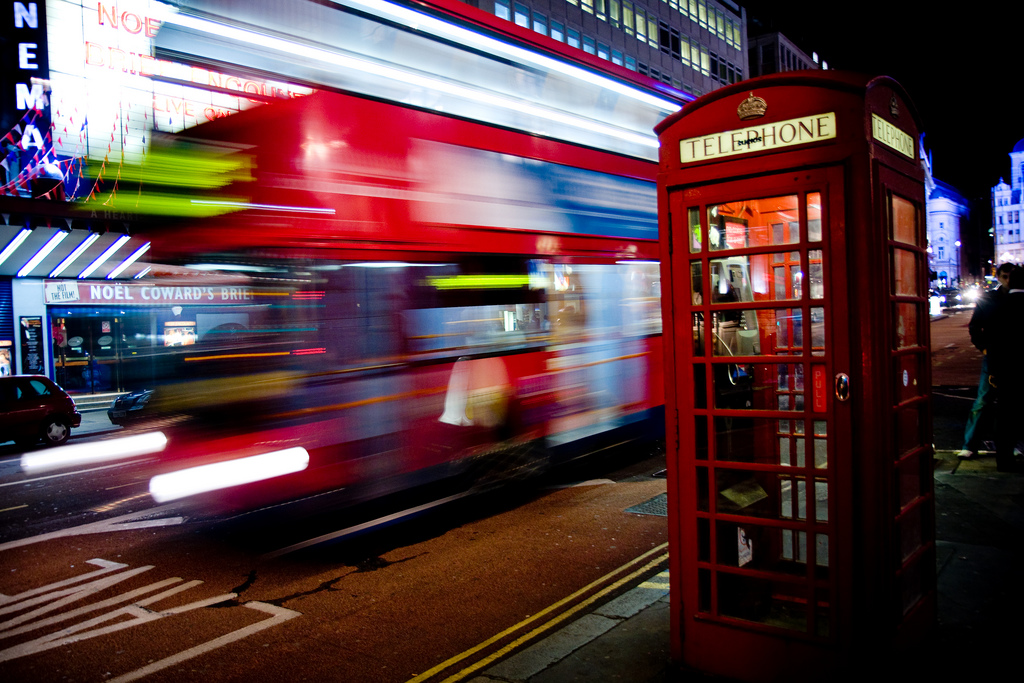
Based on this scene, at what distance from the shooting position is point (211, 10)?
17.3 feet

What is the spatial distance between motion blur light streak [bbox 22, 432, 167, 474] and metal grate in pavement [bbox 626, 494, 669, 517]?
25.5ft

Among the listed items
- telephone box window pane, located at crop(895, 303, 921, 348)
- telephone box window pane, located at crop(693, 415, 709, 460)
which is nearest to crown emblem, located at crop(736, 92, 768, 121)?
telephone box window pane, located at crop(895, 303, 921, 348)

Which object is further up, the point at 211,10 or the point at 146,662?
the point at 211,10

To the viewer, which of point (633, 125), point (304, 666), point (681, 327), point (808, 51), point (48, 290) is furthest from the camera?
point (808, 51)

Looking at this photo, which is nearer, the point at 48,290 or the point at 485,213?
the point at 485,213

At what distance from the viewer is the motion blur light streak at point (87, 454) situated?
11242 mm

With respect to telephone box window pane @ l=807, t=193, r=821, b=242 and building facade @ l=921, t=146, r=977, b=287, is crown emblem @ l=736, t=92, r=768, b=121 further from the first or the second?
building facade @ l=921, t=146, r=977, b=287

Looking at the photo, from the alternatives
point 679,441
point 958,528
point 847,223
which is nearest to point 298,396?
point 679,441

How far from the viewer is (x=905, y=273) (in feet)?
10.4

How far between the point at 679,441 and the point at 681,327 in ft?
1.77

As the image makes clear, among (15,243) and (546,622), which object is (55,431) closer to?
(15,243)

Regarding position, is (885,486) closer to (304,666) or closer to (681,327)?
(681,327)

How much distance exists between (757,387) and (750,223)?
88 centimetres

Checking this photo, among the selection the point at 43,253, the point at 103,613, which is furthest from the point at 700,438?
the point at 43,253
